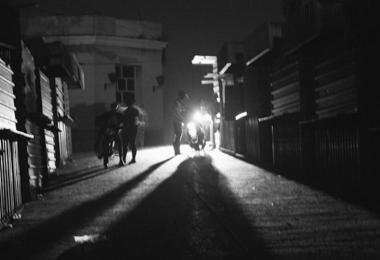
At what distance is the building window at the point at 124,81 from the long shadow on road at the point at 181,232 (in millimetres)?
17117

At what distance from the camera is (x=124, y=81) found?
75.0 feet

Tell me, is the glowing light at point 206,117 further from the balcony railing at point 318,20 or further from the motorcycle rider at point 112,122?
the balcony railing at point 318,20

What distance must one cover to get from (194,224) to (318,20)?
452cm

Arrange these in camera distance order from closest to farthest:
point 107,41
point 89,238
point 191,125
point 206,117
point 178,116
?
point 89,238, point 178,116, point 191,125, point 206,117, point 107,41

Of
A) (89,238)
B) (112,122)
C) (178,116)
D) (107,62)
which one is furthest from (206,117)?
(89,238)

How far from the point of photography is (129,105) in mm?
11508

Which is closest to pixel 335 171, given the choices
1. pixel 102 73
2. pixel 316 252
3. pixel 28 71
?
pixel 316 252

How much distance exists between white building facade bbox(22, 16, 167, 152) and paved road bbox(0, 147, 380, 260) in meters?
14.7

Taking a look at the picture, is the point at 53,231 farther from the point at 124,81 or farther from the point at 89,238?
the point at 124,81

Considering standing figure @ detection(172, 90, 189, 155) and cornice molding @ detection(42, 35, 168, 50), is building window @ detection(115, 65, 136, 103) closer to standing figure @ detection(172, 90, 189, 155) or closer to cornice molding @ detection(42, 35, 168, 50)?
cornice molding @ detection(42, 35, 168, 50)

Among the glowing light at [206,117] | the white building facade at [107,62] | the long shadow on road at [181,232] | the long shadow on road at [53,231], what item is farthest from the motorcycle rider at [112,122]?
the white building facade at [107,62]

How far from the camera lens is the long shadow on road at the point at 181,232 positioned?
11.2 ft

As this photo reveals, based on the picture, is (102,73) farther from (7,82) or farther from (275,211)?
(275,211)

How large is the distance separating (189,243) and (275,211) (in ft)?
5.93
